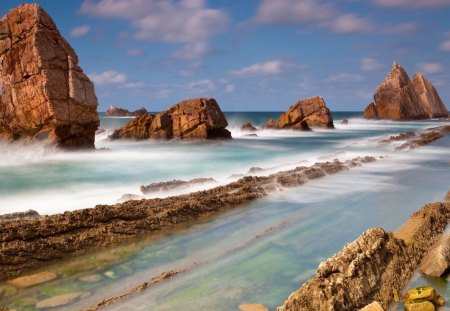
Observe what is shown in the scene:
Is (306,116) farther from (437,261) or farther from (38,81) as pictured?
(437,261)

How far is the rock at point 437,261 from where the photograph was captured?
4738 millimetres

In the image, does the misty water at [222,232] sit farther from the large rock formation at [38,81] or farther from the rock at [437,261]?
the large rock formation at [38,81]

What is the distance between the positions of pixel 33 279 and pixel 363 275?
375 centimetres

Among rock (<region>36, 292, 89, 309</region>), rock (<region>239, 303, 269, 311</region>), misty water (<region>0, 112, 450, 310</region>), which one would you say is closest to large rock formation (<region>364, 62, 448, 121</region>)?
misty water (<region>0, 112, 450, 310</region>)

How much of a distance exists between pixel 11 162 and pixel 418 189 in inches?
602

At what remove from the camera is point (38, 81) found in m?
17.8

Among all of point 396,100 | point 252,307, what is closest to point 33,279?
point 252,307

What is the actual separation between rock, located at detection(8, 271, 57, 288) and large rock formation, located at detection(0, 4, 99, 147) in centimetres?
1423

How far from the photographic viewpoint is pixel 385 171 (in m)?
14.1

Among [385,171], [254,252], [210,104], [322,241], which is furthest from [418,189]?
[210,104]

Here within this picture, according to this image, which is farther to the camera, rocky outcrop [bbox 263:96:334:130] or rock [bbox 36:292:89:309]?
rocky outcrop [bbox 263:96:334:130]

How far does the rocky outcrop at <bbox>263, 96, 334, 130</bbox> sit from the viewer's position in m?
43.6

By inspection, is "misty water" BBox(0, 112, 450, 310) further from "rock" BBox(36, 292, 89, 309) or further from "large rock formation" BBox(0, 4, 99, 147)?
"large rock formation" BBox(0, 4, 99, 147)

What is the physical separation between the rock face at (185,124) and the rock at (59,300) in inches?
924
